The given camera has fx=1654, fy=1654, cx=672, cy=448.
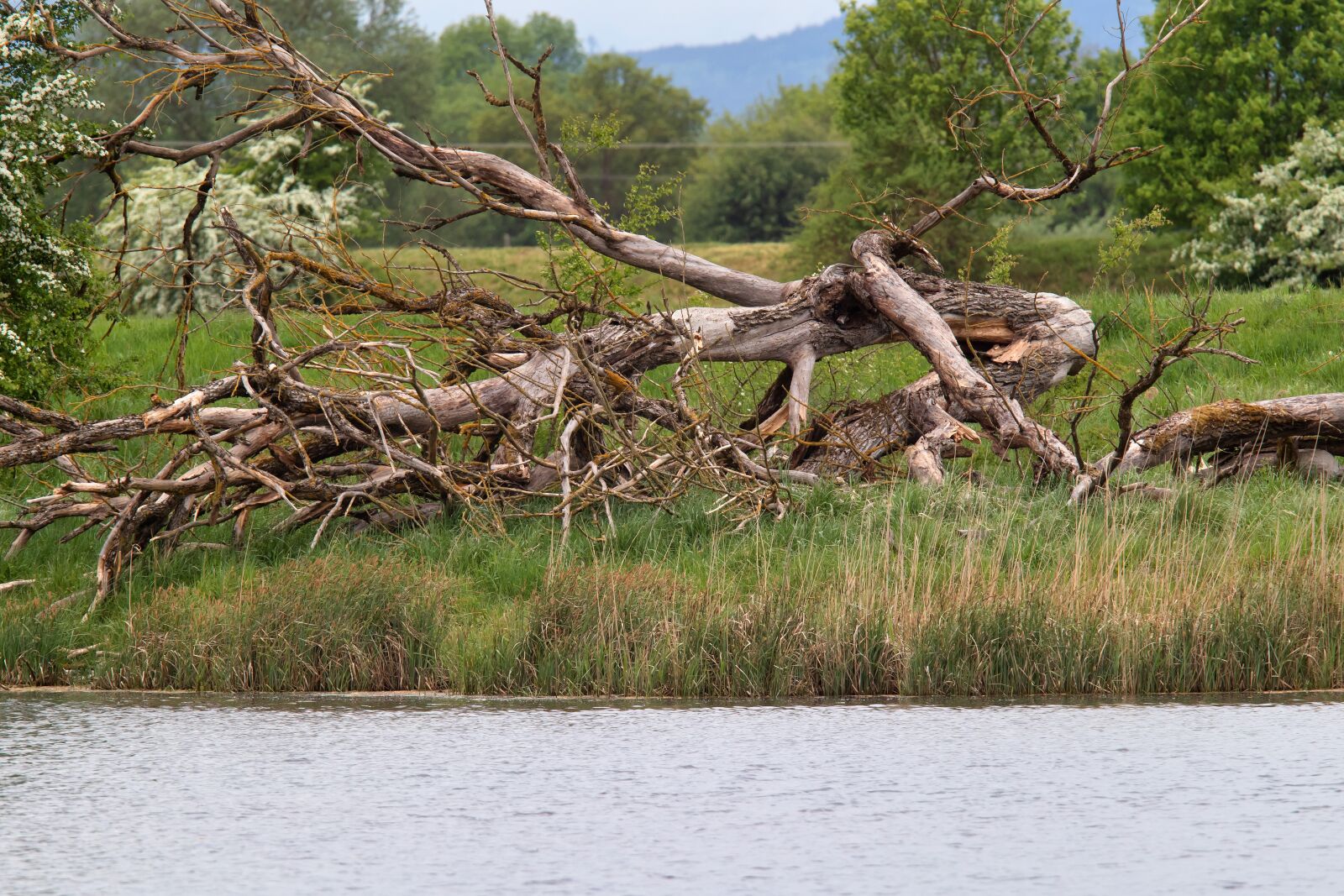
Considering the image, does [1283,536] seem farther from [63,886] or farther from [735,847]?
[63,886]

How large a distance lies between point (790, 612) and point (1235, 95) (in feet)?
94.8

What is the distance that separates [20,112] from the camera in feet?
41.0

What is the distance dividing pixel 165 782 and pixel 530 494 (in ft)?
15.4

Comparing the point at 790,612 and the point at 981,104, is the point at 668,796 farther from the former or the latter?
the point at 981,104

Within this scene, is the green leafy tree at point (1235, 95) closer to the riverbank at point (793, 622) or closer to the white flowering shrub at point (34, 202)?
the white flowering shrub at point (34, 202)

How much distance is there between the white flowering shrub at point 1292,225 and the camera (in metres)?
26.7

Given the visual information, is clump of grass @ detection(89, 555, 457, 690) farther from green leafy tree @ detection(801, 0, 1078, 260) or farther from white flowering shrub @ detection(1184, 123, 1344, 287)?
green leafy tree @ detection(801, 0, 1078, 260)

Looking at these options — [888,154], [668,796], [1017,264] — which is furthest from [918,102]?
[668,796]

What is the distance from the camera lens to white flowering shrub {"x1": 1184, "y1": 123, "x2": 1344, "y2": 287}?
26.7m

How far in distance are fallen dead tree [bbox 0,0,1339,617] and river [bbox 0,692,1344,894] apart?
267 centimetres

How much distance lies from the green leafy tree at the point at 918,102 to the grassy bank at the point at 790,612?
88.6 ft

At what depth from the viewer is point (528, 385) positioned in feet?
40.3

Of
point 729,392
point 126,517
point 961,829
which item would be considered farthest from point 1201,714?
point 729,392

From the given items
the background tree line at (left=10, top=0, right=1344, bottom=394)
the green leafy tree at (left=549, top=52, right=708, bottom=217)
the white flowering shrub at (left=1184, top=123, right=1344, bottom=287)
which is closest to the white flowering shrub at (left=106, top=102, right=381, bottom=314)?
the background tree line at (left=10, top=0, right=1344, bottom=394)
